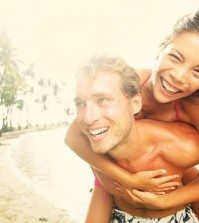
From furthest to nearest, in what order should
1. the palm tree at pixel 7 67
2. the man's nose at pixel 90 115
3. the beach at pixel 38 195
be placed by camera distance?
1. the palm tree at pixel 7 67
2. the beach at pixel 38 195
3. the man's nose at pixel 90 115

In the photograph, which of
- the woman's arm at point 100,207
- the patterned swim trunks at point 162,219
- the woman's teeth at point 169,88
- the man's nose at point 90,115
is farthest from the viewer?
the woman's arm at point 100,207

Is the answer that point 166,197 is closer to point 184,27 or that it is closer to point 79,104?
point 79,104

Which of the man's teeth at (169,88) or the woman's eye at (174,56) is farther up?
the woman's eye at (174,56)

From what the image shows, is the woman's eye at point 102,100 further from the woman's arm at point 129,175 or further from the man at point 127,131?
the woman's arm at point 129,175

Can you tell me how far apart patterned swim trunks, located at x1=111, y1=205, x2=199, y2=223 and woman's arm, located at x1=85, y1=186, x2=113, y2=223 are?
0.06 m

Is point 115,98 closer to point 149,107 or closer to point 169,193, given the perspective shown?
point 149,107

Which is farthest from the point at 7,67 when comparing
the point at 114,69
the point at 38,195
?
the point at 114,69

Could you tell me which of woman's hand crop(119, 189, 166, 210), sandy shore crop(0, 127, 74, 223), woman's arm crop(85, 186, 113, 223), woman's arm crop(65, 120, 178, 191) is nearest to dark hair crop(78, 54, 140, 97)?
woman's arm crop(65, 120, 178, 191)

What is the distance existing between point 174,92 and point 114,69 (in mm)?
501

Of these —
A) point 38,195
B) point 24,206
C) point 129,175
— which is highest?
point 129,175

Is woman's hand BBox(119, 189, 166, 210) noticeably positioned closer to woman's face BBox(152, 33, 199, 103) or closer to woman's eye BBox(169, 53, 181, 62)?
woman's face BBox(152, 33, 199, 103)

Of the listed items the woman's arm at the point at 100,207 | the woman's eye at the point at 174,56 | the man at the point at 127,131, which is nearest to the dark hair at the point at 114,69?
the man at the point at 127,131

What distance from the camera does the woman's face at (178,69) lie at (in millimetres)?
2514

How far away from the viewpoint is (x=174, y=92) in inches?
105
